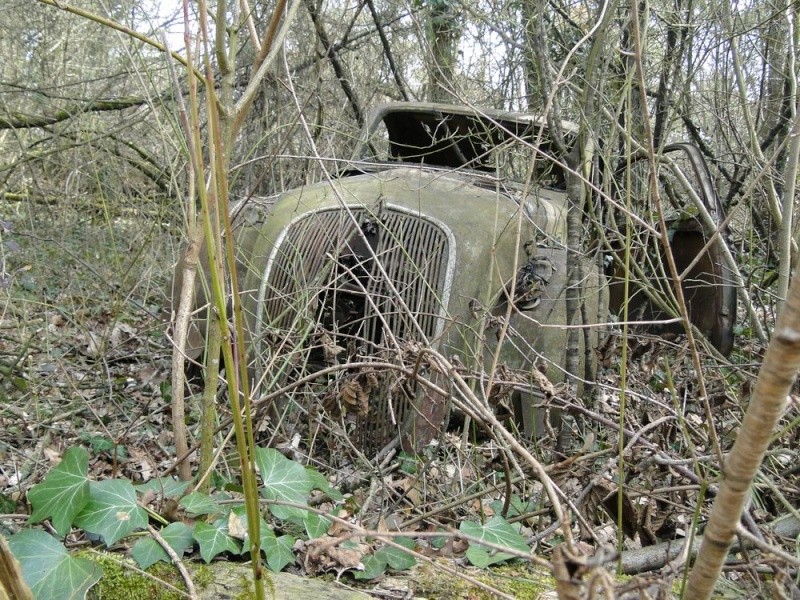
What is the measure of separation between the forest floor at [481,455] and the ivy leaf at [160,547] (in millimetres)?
131

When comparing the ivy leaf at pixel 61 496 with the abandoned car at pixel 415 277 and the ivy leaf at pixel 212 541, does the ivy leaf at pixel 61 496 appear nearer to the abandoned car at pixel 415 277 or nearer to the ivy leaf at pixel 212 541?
the ivy leaf at pixel 212 541

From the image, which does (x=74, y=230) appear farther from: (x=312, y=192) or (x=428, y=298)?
(x=428, y=298)

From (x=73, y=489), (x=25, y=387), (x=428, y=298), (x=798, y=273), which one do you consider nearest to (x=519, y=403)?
(x=428, y=298)

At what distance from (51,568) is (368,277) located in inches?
83.2

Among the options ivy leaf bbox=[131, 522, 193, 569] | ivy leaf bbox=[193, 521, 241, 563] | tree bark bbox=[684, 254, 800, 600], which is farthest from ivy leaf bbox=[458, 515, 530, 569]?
tree bark bbox=[684, 254, 800, 600]

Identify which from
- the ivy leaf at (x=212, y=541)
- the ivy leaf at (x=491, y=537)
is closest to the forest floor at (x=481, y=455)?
the ivy leaf at (x=491, y=537)

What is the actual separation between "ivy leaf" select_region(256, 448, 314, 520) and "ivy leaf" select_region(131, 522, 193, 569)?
233 mm

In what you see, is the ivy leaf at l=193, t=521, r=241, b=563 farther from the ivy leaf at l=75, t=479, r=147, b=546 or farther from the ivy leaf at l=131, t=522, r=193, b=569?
the ivy leaf at l=75, t=479, r=147, b=546

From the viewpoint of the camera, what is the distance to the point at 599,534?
2498 mm

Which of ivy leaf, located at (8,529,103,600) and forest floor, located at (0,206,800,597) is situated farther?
forest floor, located at (0,206,800,597)

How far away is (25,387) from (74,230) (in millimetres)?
3856

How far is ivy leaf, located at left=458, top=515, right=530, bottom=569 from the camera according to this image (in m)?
1.93

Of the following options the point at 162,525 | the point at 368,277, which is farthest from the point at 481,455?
the point at 162,525

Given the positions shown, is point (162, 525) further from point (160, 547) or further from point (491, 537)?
point (491, 537)
